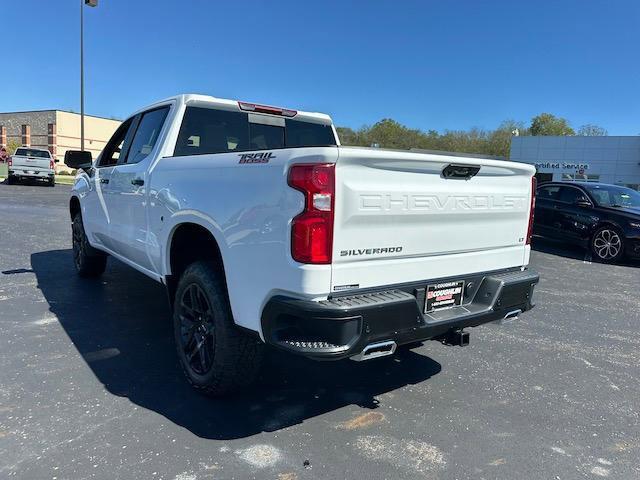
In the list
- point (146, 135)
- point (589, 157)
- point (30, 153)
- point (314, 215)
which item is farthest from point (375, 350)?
point (589, 157)

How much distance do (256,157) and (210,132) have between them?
1.75 metres

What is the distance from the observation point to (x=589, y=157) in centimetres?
4272

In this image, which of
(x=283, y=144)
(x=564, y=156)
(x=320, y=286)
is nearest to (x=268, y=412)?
(x=320, y=286)

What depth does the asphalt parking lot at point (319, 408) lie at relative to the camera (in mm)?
2656

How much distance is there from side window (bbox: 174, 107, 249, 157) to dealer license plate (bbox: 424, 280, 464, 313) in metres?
2.05

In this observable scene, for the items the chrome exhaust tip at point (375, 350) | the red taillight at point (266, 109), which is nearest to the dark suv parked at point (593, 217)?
the red taillight at point (266, 109)

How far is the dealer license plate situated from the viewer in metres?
2.99

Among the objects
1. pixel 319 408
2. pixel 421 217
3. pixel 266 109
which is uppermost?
pixel 266 109

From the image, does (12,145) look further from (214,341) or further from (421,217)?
(421,217)

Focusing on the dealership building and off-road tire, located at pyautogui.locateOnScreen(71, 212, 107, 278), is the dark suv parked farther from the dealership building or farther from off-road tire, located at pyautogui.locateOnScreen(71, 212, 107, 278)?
the dealership building

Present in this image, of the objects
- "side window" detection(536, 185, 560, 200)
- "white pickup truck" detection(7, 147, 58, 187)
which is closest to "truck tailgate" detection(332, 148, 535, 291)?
"side window" detection(536, 185, 560, 200)

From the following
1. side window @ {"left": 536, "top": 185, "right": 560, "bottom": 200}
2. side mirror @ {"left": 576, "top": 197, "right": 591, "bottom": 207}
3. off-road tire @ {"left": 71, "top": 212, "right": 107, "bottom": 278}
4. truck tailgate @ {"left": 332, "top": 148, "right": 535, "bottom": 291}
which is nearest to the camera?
truck tailgate @ {"left": 332, "top": 148, "right": 535, "bottom": 291}

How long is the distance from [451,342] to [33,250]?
25.4 ft

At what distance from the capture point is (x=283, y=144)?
16.0ft
